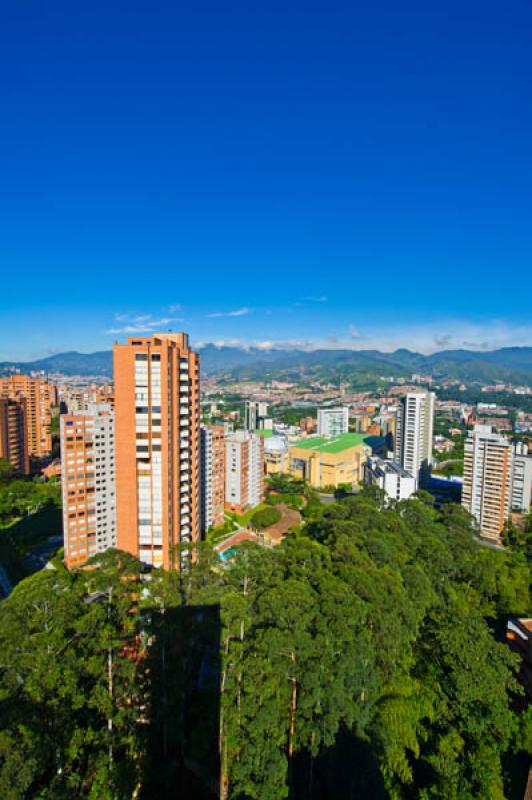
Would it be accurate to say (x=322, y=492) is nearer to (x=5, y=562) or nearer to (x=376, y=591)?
(x=5, y=562)

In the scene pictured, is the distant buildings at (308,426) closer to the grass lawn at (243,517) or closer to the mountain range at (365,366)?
the grass lawn at (243,517)

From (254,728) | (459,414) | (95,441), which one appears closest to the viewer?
(254,728)

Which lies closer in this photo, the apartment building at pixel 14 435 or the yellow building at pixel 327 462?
the apartment building at pixel 14 435

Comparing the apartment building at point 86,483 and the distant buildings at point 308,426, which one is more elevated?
the apartment building at point 86,483

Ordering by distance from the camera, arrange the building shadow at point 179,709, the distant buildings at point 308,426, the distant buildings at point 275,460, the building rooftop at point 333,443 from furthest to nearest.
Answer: the distant buildings at point 308,426, the distant buildings at point 275,460, the building rooftop at point 333,443, the building shadow at point 179,709

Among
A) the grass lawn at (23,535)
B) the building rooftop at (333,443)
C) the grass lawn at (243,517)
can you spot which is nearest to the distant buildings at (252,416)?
the building rooftop at (333,443)

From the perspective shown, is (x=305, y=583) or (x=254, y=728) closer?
(x=254, y=728)

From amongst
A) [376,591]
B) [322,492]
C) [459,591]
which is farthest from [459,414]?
[376,591]
